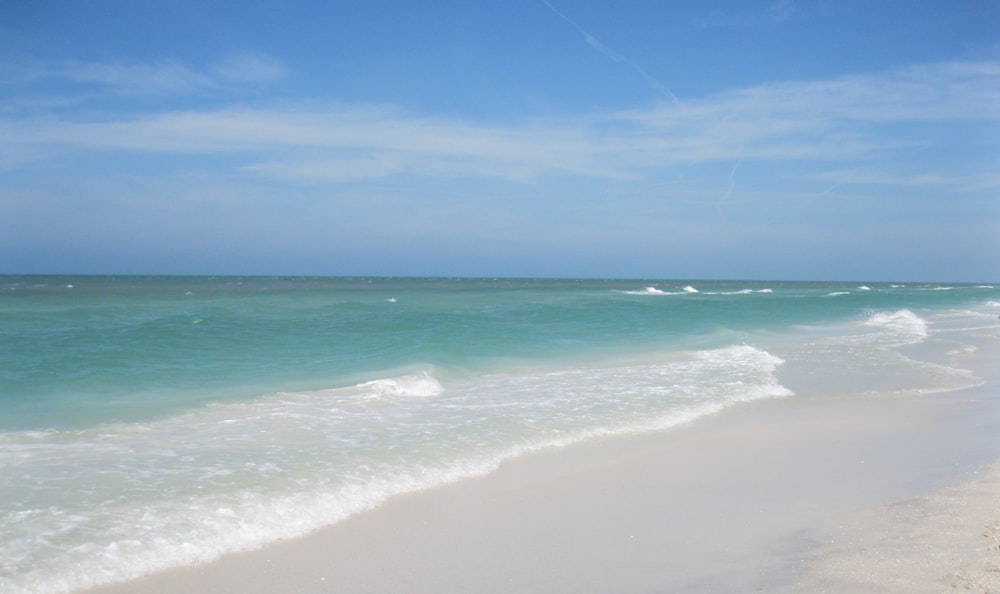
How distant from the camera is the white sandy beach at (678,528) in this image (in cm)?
457

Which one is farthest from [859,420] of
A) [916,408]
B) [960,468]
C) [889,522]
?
[889,522]

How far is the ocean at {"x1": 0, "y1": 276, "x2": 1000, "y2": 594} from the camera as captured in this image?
561 centimetres

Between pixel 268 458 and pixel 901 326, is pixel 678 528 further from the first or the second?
pixel 901 326

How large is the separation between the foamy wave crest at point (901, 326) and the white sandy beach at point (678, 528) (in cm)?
1499

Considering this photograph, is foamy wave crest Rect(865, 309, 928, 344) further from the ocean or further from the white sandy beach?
the white sandy beach

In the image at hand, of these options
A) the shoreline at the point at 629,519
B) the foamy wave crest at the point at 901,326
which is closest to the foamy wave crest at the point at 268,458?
the shoreline at the point at 629,519

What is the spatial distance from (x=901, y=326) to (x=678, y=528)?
25232 millimetres

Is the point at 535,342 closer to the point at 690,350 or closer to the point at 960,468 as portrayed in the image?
the point at 690,350

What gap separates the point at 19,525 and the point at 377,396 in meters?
5.83

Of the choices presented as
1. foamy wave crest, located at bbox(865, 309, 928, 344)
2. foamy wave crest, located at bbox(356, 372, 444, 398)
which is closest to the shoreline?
foamy wave crest, located at bbox(356, 372, 444, 398)

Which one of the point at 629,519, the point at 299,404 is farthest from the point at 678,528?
the point at 299,404

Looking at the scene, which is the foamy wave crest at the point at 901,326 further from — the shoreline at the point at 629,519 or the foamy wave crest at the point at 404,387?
the foamy wave crest at the point at 404,387

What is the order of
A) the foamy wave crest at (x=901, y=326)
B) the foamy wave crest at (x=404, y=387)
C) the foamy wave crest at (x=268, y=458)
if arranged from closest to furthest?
1. the foamy wave crest at (x=268, y=458)
2. the foamy wave crest at (x=404, y=387)
3. the foamy wave crest at (x=901, y=326)

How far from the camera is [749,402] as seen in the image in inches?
440
